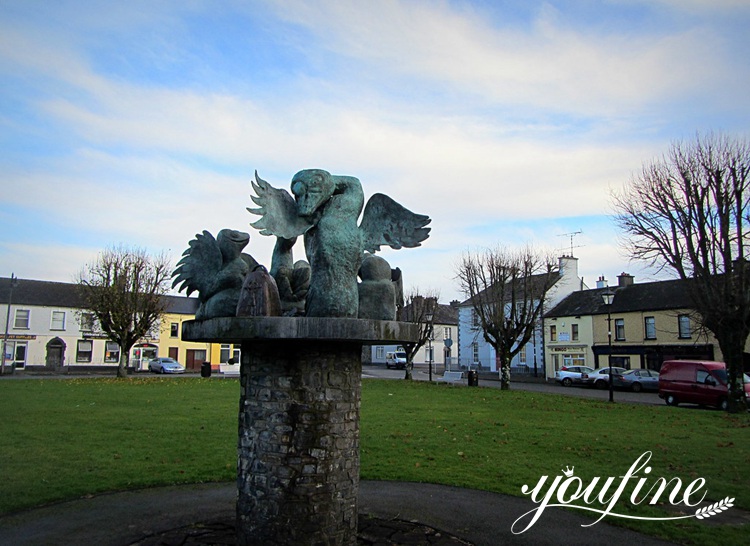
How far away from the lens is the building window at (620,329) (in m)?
42.3

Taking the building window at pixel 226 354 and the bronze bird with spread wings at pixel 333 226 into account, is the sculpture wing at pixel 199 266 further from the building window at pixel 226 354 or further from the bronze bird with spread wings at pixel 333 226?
the building window at pixel 226 354

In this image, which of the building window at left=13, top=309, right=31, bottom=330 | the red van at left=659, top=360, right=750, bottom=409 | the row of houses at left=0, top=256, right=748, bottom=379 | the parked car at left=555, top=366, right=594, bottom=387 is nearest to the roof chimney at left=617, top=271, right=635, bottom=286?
the row of houses at left=0, top=256, right=748, bottom=379

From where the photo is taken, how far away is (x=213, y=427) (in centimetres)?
1482

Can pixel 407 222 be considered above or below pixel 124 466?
above

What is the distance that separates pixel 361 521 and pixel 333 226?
370 centimetres

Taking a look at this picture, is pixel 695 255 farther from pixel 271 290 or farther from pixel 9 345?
pixel 9 345

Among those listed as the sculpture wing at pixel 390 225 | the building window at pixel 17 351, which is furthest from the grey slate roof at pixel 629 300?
the building window at pixel 17 351

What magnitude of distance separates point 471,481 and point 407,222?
16.2 ft

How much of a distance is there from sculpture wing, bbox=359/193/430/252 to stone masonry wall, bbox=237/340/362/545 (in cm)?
122

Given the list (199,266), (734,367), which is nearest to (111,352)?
(734,367)

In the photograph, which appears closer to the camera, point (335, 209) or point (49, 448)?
Answer: point (335, 209)

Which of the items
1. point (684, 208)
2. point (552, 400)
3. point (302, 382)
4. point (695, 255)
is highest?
point (684, 208)

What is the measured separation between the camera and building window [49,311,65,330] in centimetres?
5359

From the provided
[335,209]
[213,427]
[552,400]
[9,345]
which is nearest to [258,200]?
[335,209]
